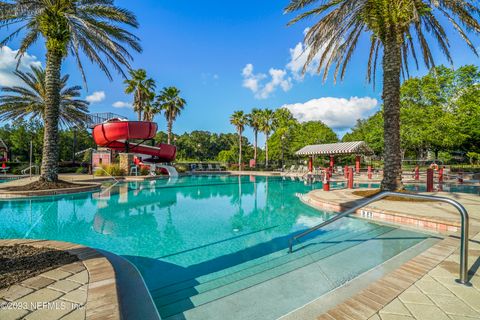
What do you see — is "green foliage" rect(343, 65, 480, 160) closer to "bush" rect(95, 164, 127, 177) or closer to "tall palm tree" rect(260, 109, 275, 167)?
"tall palm tree" rect(260, 109, 275, 167)

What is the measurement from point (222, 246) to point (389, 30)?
Answer: 9.08 m

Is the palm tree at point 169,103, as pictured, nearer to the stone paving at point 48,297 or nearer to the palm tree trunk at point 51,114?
the palm tree trunk at point 51,114

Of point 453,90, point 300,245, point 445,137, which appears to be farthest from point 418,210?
point 453,90

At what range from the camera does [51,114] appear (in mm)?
11789

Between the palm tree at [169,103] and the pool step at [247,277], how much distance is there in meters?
27.1

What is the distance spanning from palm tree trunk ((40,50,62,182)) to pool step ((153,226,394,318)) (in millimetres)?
11798

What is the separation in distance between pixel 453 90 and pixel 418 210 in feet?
97.2

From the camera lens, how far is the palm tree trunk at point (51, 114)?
11648mm

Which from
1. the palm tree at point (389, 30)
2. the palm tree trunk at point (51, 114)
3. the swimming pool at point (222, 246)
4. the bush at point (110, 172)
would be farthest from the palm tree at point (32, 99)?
the palm tree at point (389, 30)

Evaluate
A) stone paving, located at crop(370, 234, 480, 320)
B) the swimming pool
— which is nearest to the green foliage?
the swimming pool

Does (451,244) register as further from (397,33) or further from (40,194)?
(40,194)

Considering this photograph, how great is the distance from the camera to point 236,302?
297 centimetres

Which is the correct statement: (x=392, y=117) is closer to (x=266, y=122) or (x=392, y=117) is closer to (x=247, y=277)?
(x=247, y=277)

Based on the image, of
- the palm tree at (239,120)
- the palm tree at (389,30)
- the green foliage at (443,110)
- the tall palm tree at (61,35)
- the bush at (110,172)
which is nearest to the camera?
the palm tree at (389,30)
